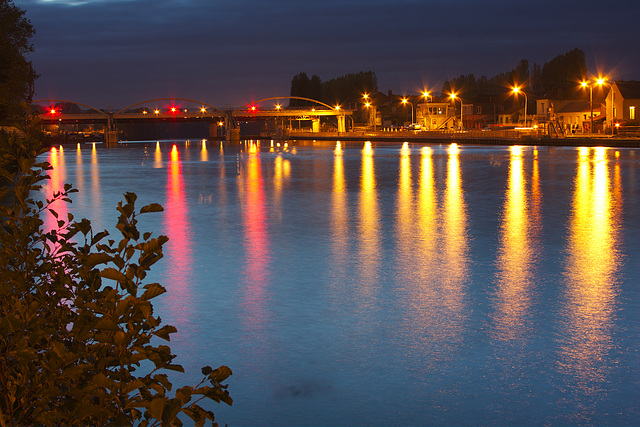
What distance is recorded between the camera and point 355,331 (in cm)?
893

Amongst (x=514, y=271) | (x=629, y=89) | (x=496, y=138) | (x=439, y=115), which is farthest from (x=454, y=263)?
(x=439, y=115)

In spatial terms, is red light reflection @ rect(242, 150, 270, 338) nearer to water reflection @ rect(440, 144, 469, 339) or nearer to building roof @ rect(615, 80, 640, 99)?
water reflection @ rect(440, 144, 469, 339)

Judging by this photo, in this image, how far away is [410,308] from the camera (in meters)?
10.0

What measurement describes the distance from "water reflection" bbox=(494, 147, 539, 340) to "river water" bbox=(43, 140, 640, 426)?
45 mm

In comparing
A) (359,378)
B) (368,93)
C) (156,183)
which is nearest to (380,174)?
(156,183)

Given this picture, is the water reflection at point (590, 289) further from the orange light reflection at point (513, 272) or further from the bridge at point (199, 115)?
the bridge at point (199, 115)

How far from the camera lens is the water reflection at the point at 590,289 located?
7668 millimetres

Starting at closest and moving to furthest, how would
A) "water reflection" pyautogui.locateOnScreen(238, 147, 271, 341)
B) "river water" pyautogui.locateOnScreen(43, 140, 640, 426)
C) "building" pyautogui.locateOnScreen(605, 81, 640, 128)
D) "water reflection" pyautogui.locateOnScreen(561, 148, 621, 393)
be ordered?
"river water" pyautogui.locateOnScreen(43, 140, 640, 426), "water reflection" pyautogui.locateOnScreen(561, 148, 621, 393), "water reflection" pyautogui.locateOnScreen(238, 147, 271, 341), "building" pyautogui.locateOnScreen(605, 81, 640, 128)

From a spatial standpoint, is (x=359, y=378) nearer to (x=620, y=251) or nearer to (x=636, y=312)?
(x=636, y=312)

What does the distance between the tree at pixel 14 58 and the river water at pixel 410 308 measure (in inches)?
686

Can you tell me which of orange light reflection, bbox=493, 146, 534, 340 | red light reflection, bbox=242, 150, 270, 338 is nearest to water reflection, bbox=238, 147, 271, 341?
red light reflection, bbox=242, 150, 270, 338

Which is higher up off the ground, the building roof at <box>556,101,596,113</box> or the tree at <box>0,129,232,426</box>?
the building roof at <box>556,101,596,113</box>

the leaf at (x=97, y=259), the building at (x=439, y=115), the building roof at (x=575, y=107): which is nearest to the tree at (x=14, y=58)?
the leaf at (x=97, y=259)

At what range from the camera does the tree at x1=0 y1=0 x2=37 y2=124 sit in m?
36.9
